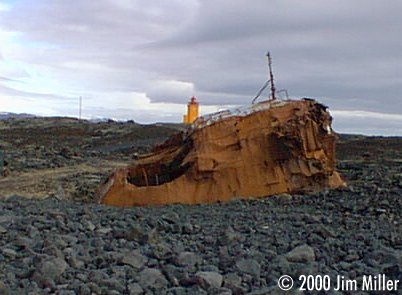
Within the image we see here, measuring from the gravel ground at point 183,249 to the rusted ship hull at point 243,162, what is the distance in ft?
5.26

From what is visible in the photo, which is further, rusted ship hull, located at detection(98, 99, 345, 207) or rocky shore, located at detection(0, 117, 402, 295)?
rusted ship hull, located at detection(98, 99, 345, 207)

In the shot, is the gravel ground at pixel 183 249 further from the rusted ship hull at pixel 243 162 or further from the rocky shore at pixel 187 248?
the rusted ship hull at pixel 243 162

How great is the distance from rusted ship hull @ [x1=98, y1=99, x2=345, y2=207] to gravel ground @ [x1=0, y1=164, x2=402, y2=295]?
1603 millimetres

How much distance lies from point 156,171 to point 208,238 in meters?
4.89

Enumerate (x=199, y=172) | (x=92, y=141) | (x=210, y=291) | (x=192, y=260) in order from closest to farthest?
(x=210, y=291) → (x=192, y=260) → (x=199, y=172) → (x=92, y=141)

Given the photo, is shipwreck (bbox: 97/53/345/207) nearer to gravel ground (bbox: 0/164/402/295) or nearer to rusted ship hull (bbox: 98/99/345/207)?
rusted ship hull (bbox: 98/99/345/207)

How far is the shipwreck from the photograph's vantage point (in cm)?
1063

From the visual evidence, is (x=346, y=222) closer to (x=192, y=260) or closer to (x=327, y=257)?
(x=327, y=257)

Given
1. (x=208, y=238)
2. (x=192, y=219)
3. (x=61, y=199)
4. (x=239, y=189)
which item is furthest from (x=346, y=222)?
(x=61, y=199)

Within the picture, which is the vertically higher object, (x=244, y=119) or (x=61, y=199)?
(x=244, y=119)

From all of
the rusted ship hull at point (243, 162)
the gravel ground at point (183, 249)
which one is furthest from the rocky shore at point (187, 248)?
the rusted ship hull at point (243, 162)

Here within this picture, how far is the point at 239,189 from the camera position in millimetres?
10922

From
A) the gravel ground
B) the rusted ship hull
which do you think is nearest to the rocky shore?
the gravel ground

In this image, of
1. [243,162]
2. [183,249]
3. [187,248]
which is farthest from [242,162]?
[183,249]
